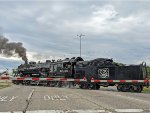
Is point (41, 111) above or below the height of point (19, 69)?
below

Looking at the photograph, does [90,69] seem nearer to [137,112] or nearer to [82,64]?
[82,64]

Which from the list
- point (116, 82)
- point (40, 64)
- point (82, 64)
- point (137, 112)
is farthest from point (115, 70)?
point (137, 112)

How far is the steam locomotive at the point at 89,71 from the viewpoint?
A: 38219 millimetres

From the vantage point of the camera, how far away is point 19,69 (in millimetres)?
57938

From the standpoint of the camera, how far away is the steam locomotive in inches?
1505

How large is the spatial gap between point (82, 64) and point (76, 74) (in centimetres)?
156

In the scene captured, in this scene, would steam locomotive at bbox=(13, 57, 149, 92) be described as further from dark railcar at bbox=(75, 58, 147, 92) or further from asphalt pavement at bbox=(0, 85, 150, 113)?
asphalt pavement at bbox=(0, 85, 150, 113)

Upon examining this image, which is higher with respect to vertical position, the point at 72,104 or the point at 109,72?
the point at 109,72

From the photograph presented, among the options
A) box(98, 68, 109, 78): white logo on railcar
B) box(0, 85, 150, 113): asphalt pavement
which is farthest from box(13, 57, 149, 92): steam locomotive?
box(0, 85, 150, 113): asphalt pavement

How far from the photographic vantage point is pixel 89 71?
4384 centimetres

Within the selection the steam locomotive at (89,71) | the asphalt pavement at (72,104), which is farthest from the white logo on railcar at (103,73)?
the asphalt pavement at (72,104)

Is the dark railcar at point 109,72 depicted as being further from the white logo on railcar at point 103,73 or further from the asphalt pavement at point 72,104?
the asphalt pavement at point 72,104

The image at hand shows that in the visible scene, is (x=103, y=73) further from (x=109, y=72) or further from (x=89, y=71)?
(x=89, y=71)

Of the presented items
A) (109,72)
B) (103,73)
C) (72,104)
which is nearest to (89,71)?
(103,73)
